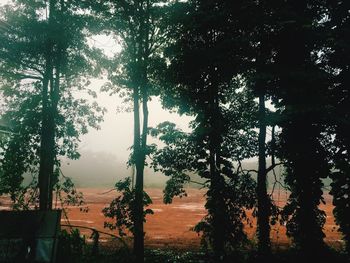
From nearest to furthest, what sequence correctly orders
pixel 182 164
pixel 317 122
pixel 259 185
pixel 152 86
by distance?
1. pixel 317 122
2. pixel 259 185
3. pixel 182 164
4. pixel 152 86

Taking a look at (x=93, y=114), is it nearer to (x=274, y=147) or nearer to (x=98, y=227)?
(x=274, y=147)

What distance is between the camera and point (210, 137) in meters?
14.1

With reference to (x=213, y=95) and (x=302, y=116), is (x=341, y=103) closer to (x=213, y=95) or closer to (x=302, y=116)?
(x=302, y=116)

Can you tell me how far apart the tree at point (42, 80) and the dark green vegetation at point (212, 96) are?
6 cm

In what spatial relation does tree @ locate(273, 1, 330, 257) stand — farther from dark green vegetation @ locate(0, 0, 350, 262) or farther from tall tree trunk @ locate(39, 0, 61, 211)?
tall tree trunk @ locate(39, 0, 61, 211)

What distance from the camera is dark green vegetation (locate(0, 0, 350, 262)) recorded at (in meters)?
11.1

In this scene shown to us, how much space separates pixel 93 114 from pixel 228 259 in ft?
35.1

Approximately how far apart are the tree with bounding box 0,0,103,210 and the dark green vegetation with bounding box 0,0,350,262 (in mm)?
60

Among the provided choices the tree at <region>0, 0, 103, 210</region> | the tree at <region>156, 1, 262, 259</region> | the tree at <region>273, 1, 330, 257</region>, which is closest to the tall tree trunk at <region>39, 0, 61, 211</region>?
the tree at <region>0, 0, 103, 210</region>

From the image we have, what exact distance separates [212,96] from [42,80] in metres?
8.71

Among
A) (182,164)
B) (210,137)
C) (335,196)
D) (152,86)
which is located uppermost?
(152,86)

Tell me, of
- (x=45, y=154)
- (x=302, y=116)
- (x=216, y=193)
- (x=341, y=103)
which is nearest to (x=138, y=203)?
(x=216, y=193)

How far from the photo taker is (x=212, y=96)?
628 inches

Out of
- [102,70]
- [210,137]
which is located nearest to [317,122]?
[210,137]
